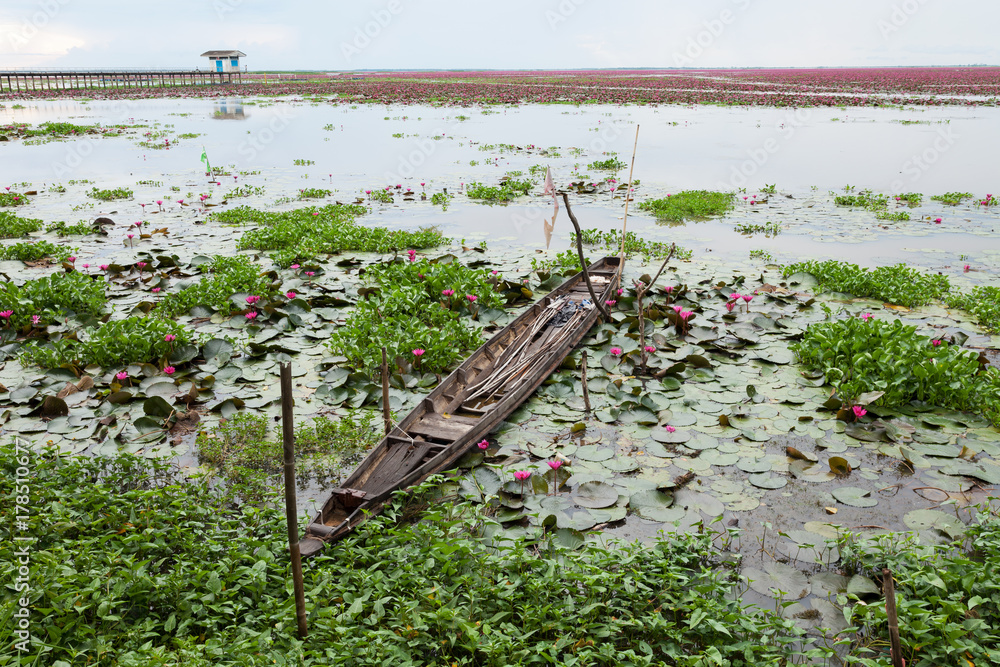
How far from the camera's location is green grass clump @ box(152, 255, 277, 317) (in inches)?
261

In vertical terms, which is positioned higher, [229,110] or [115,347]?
[229,110]

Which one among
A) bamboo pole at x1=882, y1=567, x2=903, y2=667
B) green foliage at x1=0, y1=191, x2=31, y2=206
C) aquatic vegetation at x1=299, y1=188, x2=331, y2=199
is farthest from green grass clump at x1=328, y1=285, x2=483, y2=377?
green foliage at x1=0, y1=191, x2=31, y2=206

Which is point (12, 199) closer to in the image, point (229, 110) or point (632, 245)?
point (632, 245)

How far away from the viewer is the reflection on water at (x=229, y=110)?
99.0 feet

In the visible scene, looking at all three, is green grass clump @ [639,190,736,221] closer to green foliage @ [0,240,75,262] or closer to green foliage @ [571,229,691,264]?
green foliage @ [571,229,691,264]

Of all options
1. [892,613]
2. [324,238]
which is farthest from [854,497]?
[324,238]

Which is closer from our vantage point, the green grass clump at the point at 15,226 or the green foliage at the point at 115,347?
the green foliage at the point at 115,347

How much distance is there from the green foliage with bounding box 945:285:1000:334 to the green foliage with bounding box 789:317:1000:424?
59.8 inches

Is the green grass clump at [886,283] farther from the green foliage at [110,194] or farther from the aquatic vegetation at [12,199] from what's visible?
the aquatic vegetation at [12,199]

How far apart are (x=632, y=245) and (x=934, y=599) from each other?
279 inches

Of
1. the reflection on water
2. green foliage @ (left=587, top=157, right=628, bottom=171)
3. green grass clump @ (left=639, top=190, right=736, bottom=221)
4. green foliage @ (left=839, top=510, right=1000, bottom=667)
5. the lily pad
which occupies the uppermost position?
the reflection on water

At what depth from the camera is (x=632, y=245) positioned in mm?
9453

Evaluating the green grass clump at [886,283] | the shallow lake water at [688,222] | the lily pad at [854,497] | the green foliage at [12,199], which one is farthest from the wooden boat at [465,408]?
the green foliage at [12,199]

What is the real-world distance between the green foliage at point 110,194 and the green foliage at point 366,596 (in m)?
10.8
